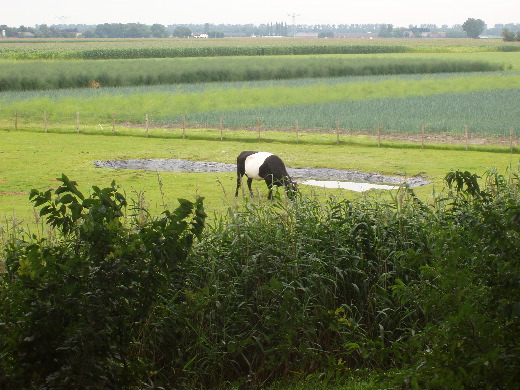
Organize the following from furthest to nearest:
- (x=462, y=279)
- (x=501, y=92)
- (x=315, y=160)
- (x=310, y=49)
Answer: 1. (x=310, y=49)
2. (x=501, y=92)
3. (x=315, y=160)
4. (x=462, y=279)

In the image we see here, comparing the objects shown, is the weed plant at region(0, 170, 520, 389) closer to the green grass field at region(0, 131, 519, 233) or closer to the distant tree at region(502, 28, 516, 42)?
the green grass field at region(0, 131, 519, 233)

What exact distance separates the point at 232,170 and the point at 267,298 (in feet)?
58.0

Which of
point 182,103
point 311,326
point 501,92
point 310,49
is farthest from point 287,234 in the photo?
point 310,49

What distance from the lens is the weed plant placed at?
18.1 feet

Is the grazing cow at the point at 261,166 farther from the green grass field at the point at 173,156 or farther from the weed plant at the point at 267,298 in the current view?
the weed plant at the point at 267,298

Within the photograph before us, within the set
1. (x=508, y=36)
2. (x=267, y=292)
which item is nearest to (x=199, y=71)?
(x=267, y=292)

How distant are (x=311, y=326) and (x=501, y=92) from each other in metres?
45.8

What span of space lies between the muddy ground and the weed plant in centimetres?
1313

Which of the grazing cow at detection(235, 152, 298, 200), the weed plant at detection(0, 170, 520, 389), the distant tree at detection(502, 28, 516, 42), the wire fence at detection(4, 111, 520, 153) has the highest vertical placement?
the distant tree at detection(502, 28, 516, 42)

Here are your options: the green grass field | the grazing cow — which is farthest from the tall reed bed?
the grazing cow

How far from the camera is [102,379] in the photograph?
5816 mm

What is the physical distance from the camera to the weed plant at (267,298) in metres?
5.52

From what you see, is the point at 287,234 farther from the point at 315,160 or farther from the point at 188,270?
the point at 315,160

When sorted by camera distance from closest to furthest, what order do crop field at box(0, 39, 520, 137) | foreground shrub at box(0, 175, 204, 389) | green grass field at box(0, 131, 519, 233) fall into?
foreground shrub at box(0, 175, 204, 389), green grass field at box(0, 131, 519, 233), crop field at box(0, 39, 520, 137)
